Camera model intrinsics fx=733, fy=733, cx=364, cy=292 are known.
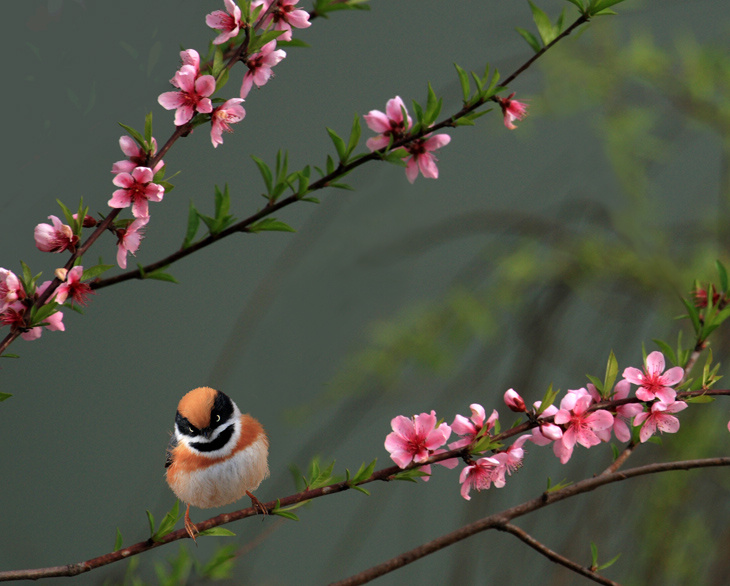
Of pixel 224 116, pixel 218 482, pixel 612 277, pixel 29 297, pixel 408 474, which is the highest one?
pixel 224 116

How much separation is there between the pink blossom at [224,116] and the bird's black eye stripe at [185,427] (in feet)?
0.84

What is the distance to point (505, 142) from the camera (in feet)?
7.47

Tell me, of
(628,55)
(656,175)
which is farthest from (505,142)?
(628,55)

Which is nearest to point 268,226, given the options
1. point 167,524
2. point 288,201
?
point 288,201

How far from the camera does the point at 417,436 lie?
0.59 m

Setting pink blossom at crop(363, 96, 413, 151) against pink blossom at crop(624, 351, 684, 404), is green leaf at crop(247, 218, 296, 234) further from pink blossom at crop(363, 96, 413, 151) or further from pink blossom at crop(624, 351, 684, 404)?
pink blossom at crop(624, 351, 684, 404)

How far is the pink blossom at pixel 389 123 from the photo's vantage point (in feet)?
2.05

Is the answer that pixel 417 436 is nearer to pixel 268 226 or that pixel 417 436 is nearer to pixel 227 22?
pixel 268 226

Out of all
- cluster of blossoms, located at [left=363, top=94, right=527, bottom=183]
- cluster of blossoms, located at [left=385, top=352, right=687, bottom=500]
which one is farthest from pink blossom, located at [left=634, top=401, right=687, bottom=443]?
cluster of blossoms, located at [left=363, top=94, right=527, bottom=183]

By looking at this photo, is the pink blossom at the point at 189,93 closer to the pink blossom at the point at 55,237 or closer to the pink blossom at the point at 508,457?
the pink blossom at the point at 55,237

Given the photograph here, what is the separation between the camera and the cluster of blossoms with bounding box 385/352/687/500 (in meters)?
0.58

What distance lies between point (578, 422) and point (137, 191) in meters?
0.39

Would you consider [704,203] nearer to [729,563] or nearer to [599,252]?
[599,252]

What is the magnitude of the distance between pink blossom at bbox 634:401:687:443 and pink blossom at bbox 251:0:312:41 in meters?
0.43
